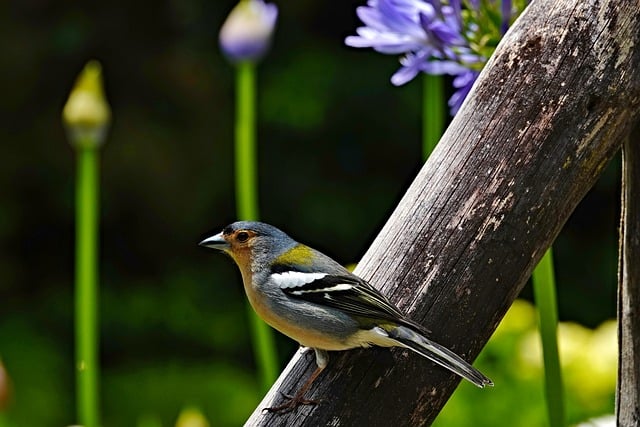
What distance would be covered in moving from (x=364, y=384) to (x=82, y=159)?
81 cm

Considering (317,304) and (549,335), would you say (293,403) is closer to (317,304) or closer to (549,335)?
(317,304)

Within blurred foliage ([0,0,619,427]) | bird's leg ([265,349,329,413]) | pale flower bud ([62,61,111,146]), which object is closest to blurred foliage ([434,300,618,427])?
pale flower bud ([62,61,111,146])

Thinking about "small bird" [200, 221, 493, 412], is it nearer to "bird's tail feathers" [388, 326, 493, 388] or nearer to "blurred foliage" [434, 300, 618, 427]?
"bird's tail feathers" [388, 326, 493, 388]

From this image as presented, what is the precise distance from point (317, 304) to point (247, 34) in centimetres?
83

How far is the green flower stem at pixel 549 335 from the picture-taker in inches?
42.3

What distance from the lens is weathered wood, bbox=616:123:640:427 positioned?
100 cm

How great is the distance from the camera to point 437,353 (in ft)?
2.77

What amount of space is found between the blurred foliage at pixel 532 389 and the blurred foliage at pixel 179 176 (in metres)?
1.00

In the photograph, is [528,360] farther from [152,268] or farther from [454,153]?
[152,268]

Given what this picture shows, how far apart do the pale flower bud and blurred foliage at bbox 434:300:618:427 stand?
2.79 ft

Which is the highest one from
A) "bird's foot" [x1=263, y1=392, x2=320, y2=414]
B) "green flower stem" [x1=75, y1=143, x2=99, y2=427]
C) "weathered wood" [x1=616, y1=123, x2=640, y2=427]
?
"weathered wood" [x1=616, y1=123, x2=640, y2=427]

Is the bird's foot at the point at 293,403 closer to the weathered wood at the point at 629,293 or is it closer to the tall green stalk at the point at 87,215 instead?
the weathered wood at the point at 629,293

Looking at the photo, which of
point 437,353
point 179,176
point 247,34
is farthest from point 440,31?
point 179,176

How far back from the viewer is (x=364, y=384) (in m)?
Result: 0.89
